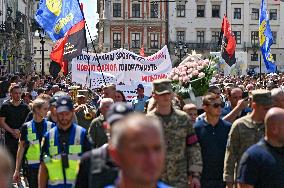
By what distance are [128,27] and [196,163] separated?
233 feet

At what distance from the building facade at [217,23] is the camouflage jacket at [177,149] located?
71.4 m

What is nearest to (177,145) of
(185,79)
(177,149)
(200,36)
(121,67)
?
(177,149)

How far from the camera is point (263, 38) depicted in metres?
24.2

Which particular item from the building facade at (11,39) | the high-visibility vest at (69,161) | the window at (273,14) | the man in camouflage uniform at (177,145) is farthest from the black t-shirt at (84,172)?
the window at (273,14)

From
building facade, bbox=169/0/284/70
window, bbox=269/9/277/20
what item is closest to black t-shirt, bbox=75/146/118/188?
building facade, bbox=169/0/284/70

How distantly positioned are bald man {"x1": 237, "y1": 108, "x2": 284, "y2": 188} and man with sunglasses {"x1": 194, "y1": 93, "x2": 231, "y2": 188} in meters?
2.08

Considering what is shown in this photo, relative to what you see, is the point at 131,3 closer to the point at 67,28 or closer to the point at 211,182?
the point at 67,28

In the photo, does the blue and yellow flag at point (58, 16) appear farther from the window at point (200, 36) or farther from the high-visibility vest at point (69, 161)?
the window at point (200, 36)

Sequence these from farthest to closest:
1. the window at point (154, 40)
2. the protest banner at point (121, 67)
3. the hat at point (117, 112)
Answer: the window at point (154, 40), the protest banner at point (121, 67), the hat at point (117, 112)

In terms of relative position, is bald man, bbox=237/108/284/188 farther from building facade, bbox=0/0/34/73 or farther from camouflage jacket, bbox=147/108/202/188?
building facade, bbox=0/0/34/73

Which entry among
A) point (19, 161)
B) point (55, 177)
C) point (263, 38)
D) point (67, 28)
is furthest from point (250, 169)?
point (263, 38)

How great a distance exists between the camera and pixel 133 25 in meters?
77.6

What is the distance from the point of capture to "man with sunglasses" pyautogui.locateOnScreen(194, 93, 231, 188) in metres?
7.78

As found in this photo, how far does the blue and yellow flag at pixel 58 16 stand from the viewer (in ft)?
53.9
